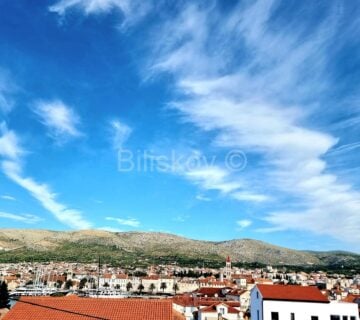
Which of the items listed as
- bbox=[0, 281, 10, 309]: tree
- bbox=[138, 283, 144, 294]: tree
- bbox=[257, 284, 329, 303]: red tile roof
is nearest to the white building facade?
bbox=[257, 284, 329, 303]: red tile roof

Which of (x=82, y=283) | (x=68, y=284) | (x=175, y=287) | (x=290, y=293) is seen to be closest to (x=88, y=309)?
(x=290, y=293)

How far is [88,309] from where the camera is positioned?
88.0 feet

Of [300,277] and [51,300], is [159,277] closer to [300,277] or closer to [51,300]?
[300,277]

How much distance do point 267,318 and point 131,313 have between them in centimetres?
1983

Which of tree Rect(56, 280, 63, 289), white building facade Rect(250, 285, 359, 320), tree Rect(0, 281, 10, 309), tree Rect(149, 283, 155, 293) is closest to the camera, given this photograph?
white building facade Rect(250, 285, 359, 320)

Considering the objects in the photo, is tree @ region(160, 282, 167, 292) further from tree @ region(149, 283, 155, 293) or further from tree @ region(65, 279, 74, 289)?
tree @ region(65, 279, 74, 289)

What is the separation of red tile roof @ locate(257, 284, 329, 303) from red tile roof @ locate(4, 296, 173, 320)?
59.9 feet

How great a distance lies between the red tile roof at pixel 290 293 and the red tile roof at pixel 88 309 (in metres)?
18.3

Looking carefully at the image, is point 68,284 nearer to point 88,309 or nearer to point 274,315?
point 274,315

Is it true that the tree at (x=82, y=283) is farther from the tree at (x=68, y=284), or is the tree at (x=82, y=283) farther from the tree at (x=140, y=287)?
the tree at (x=140, y=287)

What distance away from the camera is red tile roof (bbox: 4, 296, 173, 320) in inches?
1032

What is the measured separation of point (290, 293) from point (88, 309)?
23.5m

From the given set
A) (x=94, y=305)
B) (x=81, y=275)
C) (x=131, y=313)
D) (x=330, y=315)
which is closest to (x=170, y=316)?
(x=131, y=313)

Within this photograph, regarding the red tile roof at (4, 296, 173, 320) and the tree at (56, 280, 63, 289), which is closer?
the red tile roof at (4, 296, 173, 320)
